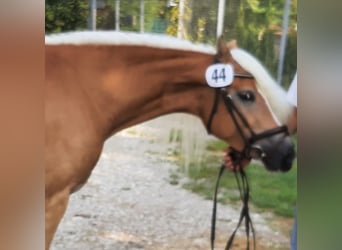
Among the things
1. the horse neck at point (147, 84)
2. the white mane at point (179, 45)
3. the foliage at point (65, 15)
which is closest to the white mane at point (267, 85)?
the white mane at point (179, 45)

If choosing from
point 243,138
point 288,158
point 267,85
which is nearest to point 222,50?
point 267,85

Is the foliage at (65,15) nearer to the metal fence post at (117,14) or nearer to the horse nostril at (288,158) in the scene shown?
the metal fence post at (117,14)

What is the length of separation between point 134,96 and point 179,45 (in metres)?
0.22

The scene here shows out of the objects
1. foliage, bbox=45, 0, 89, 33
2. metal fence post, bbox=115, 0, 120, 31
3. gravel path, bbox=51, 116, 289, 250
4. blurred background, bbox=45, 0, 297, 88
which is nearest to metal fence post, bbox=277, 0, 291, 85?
blurred background, bbox=45, 0, 297, 88

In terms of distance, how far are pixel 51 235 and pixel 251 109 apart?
75 cm

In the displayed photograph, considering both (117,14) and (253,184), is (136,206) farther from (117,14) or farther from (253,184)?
(117,14)

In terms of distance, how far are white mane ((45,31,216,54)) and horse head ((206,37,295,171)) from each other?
0.27 ft

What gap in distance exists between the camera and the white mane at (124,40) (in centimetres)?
191

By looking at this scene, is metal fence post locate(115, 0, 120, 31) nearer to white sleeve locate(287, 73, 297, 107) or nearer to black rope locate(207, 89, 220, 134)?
black rope locate(207, 89, 220, 134)

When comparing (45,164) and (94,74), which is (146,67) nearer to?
(94,74)

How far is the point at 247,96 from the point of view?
1.96m

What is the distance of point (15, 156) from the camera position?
1.84 m

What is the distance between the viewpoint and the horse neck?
1934 mm

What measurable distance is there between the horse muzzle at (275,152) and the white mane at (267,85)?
65 mm
